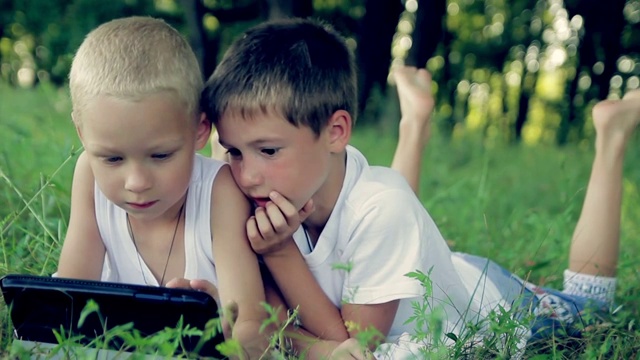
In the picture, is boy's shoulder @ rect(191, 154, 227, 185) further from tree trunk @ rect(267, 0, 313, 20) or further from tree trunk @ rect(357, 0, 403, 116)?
tree trunk @ rect(357, 0, 403, 116)

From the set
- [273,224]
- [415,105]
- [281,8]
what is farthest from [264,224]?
[281,8]

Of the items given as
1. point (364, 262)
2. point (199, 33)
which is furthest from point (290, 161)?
point (199, 33)

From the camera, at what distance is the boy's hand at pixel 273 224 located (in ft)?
7.70

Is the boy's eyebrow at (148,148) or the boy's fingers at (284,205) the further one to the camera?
the boy's fingers at (284,205)

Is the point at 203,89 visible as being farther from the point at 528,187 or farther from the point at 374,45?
the point at 374,45

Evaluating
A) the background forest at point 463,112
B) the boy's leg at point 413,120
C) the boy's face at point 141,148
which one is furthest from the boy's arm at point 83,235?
the boy's leg at point 413,120

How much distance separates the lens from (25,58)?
18.3m

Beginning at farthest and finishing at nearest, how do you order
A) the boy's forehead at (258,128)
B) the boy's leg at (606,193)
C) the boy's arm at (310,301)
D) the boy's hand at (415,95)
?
the boy's hand at (415,95) → the boy's leg at (606,193) → the boy's arm at (310,301) → the boy's forehead at (258,128)

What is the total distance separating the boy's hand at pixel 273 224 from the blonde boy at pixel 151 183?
2.4 inches

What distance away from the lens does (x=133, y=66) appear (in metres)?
2.23

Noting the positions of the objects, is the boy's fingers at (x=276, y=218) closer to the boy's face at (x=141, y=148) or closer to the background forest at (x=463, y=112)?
the boy's face at (x=141, y=148)

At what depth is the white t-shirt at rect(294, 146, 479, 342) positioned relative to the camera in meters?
2.40

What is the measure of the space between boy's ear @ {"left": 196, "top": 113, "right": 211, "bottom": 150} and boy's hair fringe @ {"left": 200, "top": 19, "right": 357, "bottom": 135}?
21 millimetres

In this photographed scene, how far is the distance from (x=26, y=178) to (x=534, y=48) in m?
16.5
